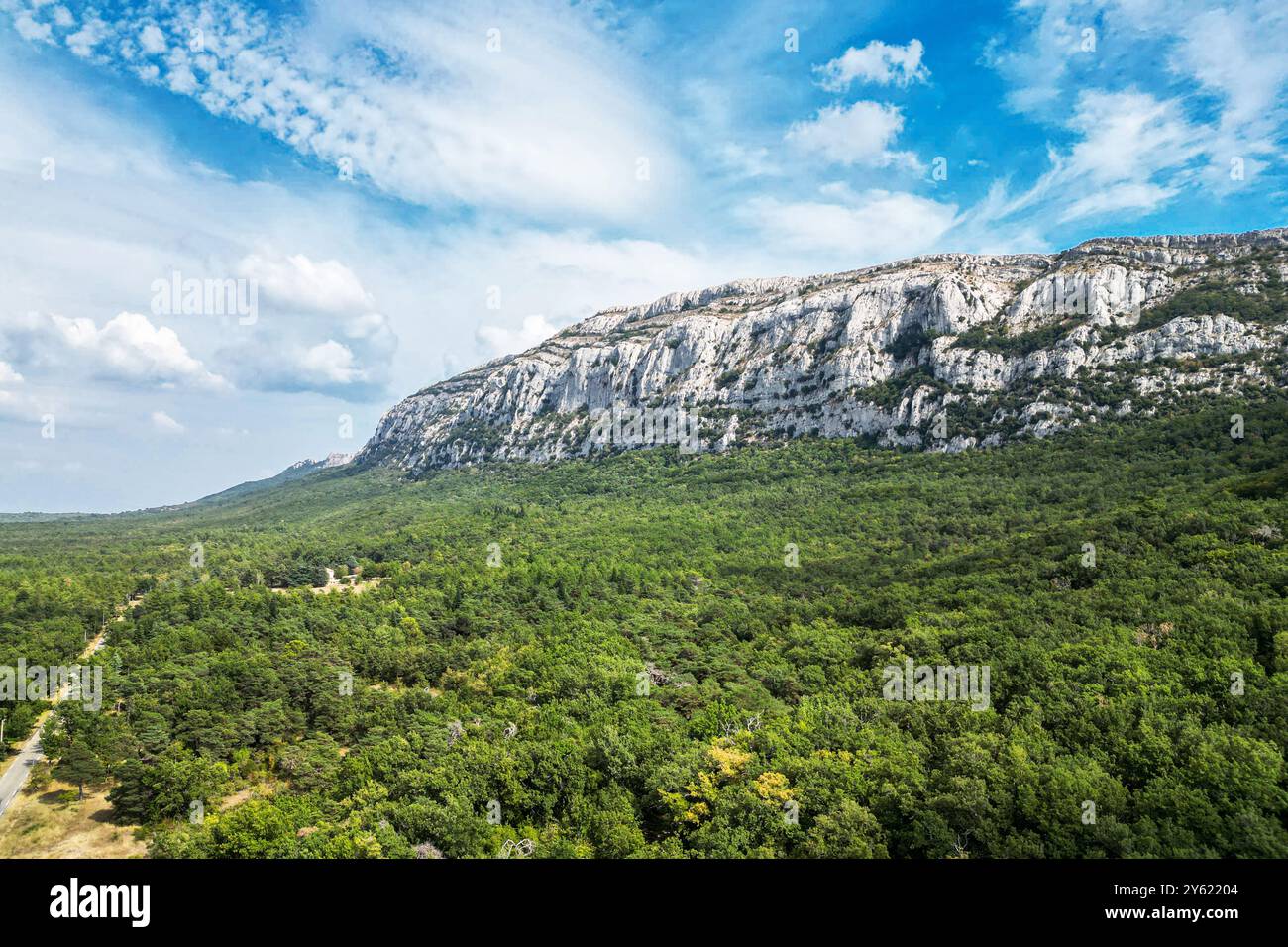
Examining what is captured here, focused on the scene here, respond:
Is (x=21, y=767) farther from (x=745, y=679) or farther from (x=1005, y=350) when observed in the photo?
(x=1005, y=350)

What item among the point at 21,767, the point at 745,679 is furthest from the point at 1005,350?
the point at 21,767

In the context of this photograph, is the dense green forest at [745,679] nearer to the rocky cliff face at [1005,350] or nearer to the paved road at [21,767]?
the paved road at [21,767]

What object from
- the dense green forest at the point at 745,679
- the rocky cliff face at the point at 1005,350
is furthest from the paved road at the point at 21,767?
the rocky cliff face at the point at 1005,350

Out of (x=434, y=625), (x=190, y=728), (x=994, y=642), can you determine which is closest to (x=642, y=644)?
(x=434, y=625)

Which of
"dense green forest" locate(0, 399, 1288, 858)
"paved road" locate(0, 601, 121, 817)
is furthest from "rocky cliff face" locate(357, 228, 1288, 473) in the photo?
"paved road" locate(0, 601, 121, 817)
